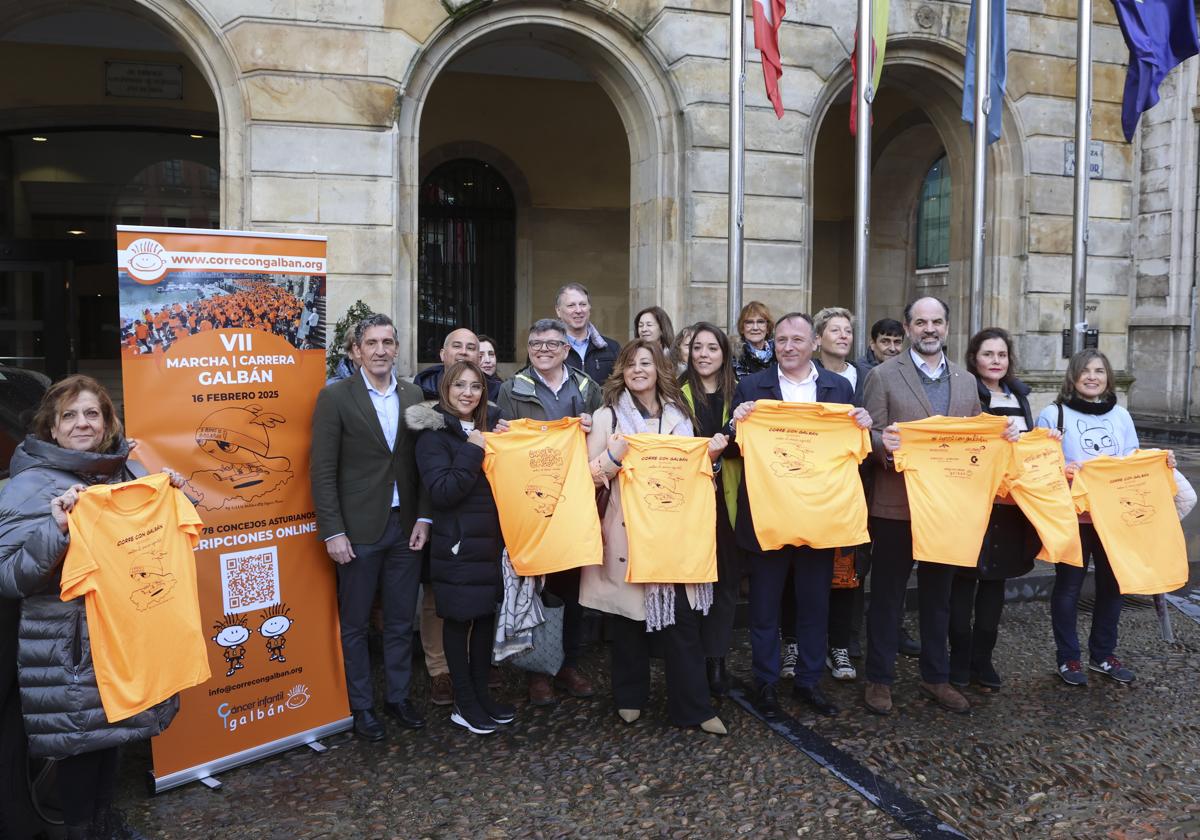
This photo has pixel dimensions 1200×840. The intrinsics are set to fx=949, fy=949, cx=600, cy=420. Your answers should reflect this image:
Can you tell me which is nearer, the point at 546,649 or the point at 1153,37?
the point at 546,649

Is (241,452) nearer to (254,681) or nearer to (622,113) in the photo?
(254,681)

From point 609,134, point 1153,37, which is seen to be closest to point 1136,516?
point 1153,37

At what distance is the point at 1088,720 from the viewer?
496 centimetres

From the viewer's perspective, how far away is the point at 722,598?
199 inches

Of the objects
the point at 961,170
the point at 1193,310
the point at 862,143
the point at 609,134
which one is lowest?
the point at 1193,310

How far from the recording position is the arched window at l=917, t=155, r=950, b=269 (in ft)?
60.1

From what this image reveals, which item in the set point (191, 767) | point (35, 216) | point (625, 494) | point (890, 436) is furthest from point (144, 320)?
point (35, 216)

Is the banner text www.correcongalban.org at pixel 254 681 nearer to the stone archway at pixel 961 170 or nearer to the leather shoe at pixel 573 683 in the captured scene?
the leather shoe at pixel 573 683

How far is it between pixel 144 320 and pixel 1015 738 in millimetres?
4606

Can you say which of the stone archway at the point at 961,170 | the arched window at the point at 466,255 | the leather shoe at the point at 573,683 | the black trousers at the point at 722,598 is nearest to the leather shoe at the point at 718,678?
the black trousers at the point at 722,598

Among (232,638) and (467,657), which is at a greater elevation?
(232,638)

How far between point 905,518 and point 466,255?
430 inches

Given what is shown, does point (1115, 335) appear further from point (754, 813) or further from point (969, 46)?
point (754, 813)

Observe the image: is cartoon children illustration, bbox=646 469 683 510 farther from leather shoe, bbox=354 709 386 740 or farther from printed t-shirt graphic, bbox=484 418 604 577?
leather shoe, bbox=354 709 386 740
